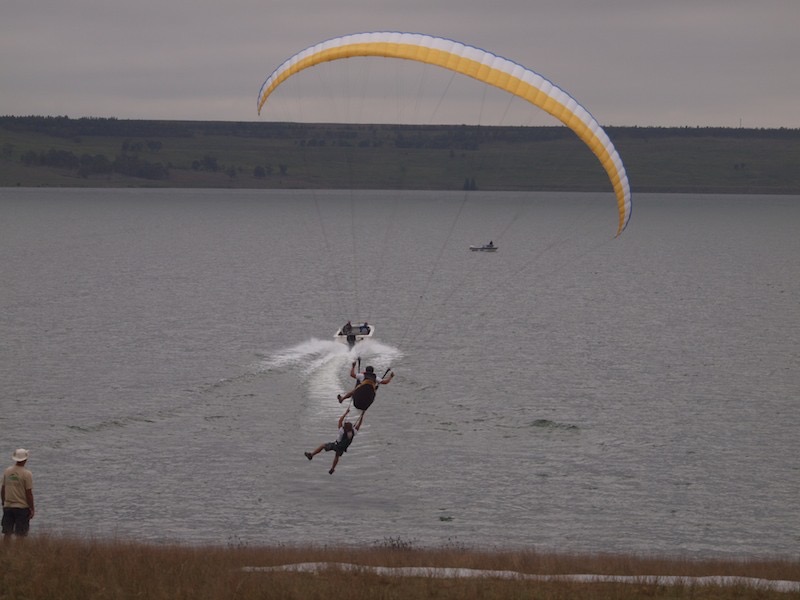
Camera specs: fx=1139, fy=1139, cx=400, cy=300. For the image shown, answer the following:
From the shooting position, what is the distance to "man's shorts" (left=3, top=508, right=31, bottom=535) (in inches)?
842

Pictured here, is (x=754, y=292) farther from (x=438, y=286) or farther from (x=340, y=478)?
(x=340, y=478)

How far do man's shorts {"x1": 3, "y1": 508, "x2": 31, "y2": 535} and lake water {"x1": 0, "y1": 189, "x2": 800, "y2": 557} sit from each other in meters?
9.02

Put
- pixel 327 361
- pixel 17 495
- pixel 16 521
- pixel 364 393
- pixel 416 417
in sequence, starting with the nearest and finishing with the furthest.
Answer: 1. pixel 17 495
2. pixel 16 521
3. pixel 364 393
4. pixel 416 417
5. pixel 327 361

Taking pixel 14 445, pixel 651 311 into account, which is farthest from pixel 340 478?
pixel 651 311

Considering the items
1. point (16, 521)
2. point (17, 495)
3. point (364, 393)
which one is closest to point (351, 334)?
point (364, 393)

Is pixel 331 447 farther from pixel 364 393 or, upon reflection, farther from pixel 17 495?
pixel 17 495

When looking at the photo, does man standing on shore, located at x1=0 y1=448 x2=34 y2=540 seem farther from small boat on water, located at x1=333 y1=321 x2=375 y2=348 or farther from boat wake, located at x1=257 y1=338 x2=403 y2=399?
small boat on water, located at x1=333 y1=321 x2=375 y2=348

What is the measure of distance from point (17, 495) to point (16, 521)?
83 cm

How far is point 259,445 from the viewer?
40.9 m

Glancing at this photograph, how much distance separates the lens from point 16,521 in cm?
2152

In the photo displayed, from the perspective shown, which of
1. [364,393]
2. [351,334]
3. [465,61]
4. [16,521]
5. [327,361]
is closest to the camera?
[16,521]

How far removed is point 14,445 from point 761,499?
2523 cm

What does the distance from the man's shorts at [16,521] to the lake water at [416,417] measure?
9.02 meters

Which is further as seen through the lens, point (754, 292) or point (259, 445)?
point (754, 292)
